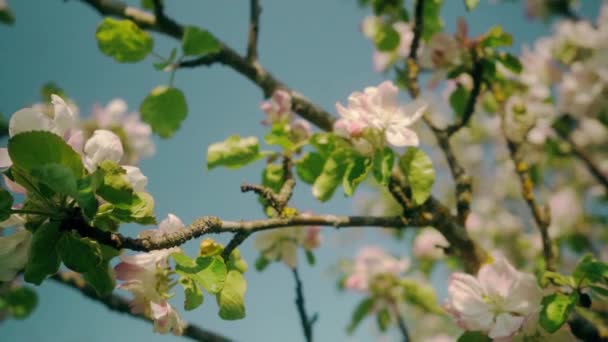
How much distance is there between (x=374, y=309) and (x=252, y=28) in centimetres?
152

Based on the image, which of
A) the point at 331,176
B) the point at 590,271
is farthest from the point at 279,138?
the point at 590,271

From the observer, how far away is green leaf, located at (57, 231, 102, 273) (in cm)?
91

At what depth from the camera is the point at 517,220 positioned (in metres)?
5.50

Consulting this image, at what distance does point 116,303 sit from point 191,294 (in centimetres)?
68

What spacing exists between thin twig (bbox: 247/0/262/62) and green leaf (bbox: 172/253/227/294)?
100 centimetres

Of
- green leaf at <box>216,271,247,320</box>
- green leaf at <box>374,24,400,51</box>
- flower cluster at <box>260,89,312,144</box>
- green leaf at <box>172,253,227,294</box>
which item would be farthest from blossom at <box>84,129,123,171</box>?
green leaf at <box>374,24,400,51</box>

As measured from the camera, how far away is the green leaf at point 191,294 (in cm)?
105

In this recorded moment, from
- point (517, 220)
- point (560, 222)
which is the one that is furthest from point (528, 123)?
point (517, 220)

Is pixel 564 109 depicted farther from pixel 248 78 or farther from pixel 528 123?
pixel 248 78

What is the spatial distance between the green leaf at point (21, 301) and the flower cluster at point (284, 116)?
1.44 m

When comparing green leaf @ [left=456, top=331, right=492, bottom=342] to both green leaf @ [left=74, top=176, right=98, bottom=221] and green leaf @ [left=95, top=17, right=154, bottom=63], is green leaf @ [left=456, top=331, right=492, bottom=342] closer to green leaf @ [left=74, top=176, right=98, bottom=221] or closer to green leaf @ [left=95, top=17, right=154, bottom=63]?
green leaf @ [left=74, top=176, right=98, bottom=221]

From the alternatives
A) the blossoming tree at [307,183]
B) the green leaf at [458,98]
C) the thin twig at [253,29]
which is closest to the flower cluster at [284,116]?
the blossoming tree at [307,183]

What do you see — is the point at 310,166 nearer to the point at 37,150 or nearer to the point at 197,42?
the point at 197,42

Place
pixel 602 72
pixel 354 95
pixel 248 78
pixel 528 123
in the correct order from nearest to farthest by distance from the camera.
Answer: pixel 354 95 < pixel 248 78 < pixel 528 123 < pixel 602 72
